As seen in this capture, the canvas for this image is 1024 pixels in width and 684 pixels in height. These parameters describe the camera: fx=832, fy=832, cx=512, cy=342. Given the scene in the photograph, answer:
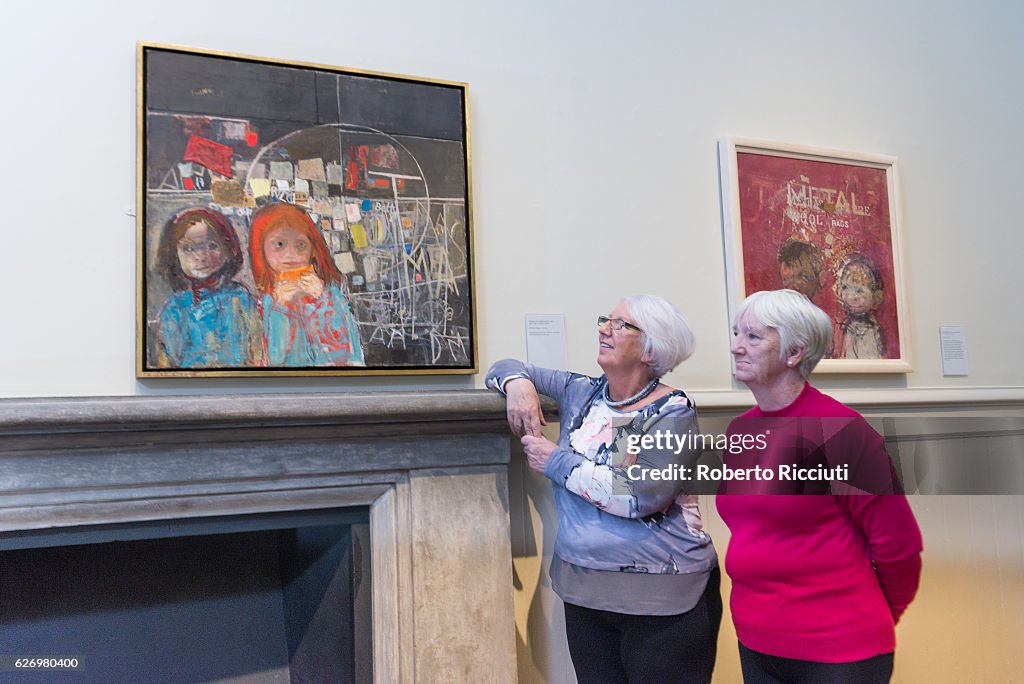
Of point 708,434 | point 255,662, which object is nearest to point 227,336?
point 255,662

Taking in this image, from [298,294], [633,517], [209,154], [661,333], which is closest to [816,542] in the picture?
[633,517]

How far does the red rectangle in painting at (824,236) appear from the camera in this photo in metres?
2.46

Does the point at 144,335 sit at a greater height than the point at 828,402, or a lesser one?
greater

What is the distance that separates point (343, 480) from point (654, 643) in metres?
0.74

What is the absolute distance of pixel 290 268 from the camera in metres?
1.92

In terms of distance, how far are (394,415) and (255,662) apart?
710mm

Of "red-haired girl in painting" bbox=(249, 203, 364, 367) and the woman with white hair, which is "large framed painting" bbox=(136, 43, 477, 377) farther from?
the woman with white hair

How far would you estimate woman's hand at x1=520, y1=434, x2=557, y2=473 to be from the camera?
178 cm

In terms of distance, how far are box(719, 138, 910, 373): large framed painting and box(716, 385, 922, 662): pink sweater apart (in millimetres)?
1016

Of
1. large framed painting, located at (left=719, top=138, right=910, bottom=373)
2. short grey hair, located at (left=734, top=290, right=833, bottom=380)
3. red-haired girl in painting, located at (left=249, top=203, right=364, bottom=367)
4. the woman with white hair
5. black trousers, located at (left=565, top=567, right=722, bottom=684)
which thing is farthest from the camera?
large framed painting, located at (left=719, top=138, right=910, bottom=373)

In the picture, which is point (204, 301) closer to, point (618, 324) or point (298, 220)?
point (298, 220)

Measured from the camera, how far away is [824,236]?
8.35 ft

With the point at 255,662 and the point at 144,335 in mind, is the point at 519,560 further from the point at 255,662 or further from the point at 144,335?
the point at 144,335

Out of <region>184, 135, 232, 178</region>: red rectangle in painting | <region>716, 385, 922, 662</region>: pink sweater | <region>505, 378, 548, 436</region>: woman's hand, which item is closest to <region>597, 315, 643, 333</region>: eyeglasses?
<region>505, 378, 548, 436</region>: woman's hand
